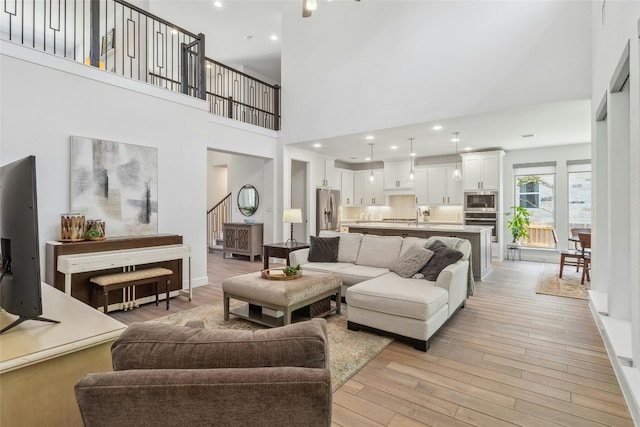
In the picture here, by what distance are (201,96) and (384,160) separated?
5456 mm

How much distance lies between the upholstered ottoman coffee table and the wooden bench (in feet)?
3.63

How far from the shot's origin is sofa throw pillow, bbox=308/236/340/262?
4.65m

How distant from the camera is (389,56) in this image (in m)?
5.57

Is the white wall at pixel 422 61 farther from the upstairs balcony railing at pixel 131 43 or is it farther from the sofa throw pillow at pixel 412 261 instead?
the sofa throw pillow at pixel 412 261

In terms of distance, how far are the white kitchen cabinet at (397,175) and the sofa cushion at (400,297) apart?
19.4 feet

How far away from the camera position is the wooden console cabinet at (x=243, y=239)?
295 inches

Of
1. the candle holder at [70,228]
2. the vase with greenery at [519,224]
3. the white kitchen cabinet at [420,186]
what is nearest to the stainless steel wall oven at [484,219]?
the vase with greenery at [519,224]

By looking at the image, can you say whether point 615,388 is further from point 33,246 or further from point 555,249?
point 555,249

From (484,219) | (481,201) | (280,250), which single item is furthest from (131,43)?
(484,219)

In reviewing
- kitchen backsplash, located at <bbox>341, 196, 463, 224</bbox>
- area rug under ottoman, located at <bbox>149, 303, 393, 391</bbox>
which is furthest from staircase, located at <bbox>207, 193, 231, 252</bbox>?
area rug under ottoman, located at <bbox>149, 303, 393, 391</bbox>

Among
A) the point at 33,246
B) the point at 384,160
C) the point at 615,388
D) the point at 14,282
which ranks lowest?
the point at 615,388

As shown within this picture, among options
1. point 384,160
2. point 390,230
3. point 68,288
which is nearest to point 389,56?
point 390,230

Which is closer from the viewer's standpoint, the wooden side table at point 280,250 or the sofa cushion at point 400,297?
the sofa cushion at point 400,297

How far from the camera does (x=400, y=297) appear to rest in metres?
2.98
